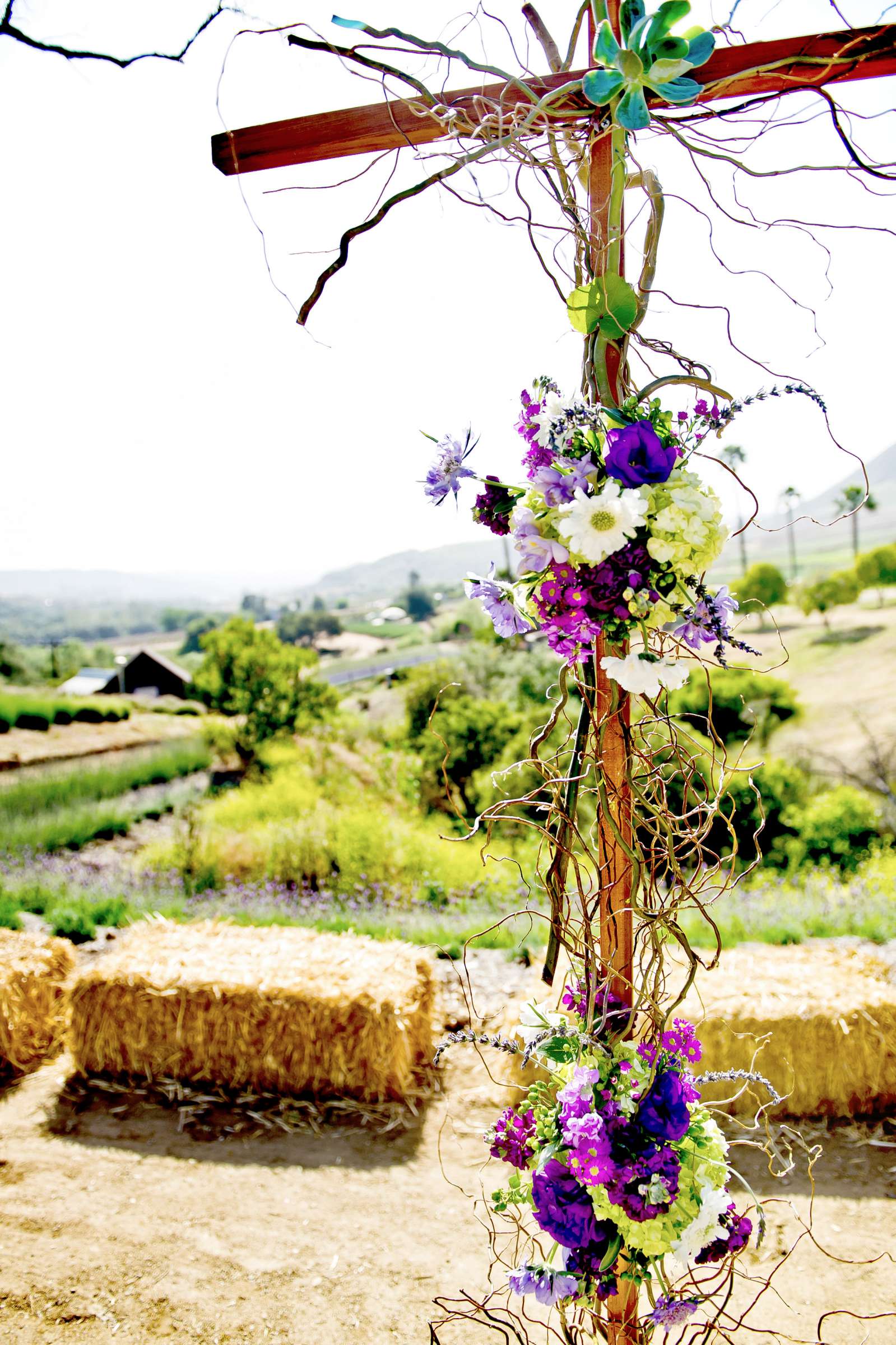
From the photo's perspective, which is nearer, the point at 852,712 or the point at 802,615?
the point at 852,712

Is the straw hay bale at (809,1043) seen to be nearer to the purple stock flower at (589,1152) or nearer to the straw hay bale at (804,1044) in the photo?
the straw hay bale at (804,1044)

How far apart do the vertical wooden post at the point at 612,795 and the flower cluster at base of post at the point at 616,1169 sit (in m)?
0.05

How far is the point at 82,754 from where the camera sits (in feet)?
22.7

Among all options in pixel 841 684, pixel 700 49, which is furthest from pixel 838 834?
pixel 700 49

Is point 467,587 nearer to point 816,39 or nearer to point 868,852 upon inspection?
point 816,39

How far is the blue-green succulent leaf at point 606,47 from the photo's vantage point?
1013 millimetres

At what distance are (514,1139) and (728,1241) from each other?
314 mm

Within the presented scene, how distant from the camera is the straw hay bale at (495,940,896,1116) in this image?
2355mm

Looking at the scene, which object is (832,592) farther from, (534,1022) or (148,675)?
(534,1022)

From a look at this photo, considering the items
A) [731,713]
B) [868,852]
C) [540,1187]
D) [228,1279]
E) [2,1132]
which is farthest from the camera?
[731,713]

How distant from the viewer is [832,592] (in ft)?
29.7

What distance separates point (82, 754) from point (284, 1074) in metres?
5.12

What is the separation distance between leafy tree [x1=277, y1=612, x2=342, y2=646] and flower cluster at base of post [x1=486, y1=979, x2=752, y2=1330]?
7370mm

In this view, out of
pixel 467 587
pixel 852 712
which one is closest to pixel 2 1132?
pixel 467 587
